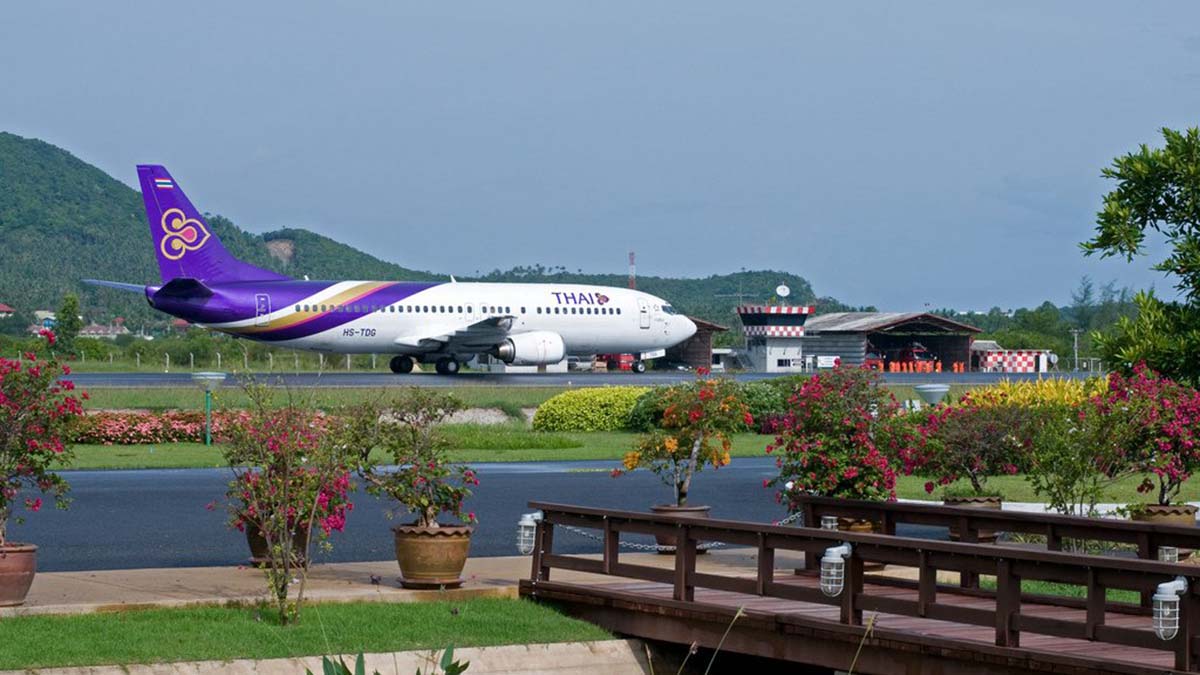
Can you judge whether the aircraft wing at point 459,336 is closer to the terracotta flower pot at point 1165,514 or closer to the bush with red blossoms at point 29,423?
the terracotta flower pot at point 1165,514

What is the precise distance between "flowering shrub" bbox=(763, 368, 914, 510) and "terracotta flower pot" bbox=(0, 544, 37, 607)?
755 cm

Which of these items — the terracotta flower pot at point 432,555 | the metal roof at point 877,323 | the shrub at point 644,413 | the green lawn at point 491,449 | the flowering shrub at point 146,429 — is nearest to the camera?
the terracotta flower pot at point 432,555

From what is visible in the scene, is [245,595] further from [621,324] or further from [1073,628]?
[621,324]

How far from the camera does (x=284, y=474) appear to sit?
1466 centimetres

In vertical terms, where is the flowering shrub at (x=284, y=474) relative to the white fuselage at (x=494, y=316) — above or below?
below

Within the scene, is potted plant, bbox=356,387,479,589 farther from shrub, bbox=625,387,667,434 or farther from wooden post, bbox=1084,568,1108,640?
shrub, bbox=625,387,667,434

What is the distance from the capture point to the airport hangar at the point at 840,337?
8738cm

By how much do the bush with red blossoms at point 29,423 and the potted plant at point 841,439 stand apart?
22.8 ft

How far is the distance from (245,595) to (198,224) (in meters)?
44.1

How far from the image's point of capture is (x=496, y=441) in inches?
1495

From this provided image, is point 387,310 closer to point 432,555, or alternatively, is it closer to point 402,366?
point 402,366

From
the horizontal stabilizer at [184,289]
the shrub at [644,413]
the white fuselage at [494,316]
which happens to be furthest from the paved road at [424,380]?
the shrub at [644,413]

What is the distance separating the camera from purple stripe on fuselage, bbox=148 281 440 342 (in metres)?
55.1

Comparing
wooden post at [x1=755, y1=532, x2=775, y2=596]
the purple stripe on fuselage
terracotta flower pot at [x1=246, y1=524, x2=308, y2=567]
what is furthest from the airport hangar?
wooden post at [x1=755, y1=532, x2=775, y2=596]
